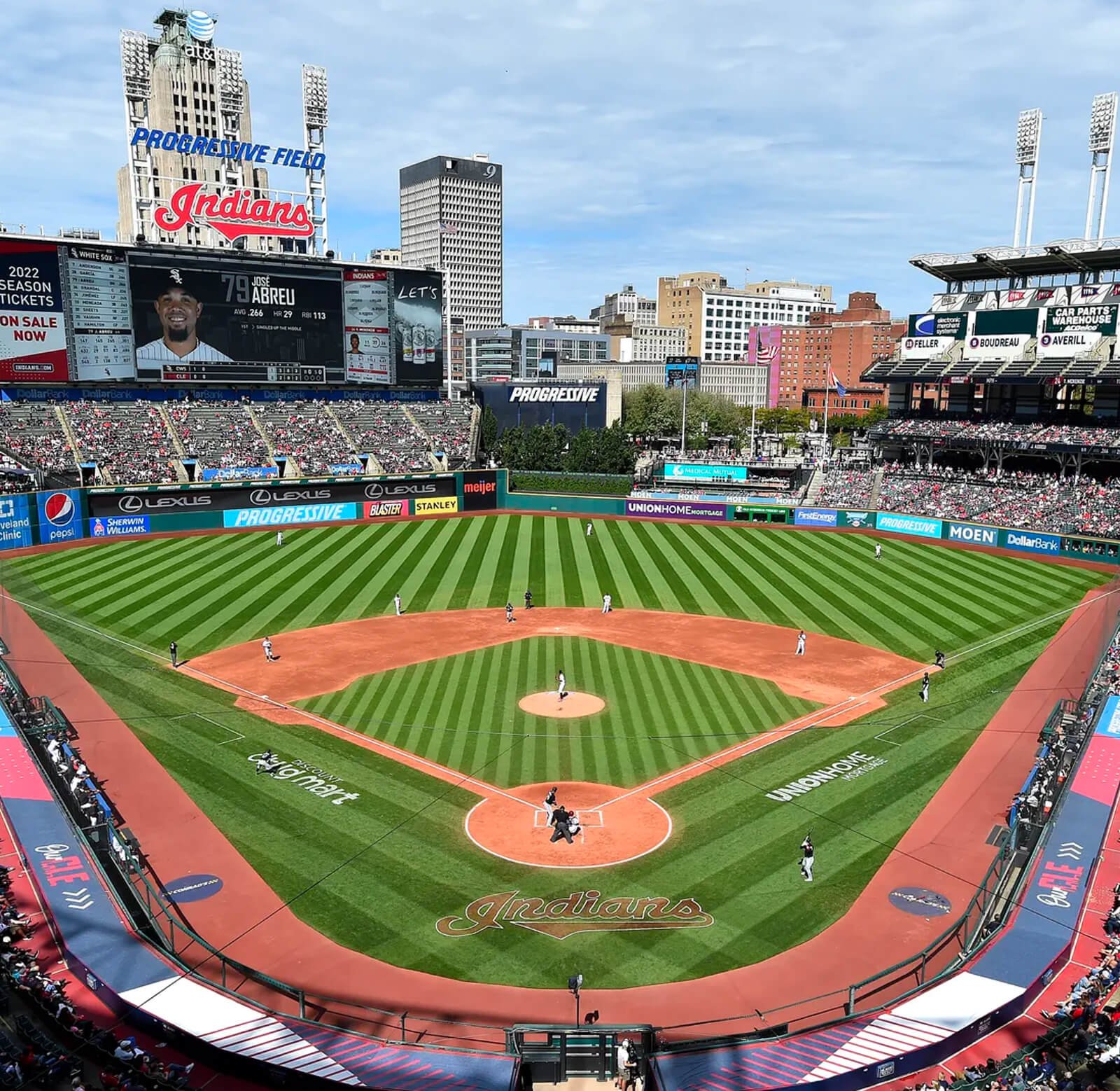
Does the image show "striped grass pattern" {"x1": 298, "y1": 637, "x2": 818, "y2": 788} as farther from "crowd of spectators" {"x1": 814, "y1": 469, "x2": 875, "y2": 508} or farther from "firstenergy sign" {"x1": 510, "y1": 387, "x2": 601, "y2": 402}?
"firstenergy sign" {"x1": 510, "y1": 387, "x2": 601, "y2": 402}

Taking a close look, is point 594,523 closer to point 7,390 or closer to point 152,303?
point 152,303

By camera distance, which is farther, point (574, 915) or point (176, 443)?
point (176, 443)

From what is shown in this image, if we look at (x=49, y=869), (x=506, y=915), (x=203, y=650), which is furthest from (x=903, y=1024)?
(x=203, y=650)

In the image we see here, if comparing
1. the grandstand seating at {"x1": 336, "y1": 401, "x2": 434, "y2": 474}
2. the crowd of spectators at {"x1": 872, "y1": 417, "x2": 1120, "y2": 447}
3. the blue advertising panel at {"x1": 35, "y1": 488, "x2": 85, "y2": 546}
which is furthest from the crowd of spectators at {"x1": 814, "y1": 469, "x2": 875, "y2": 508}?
the blue advertising panel at {"x1": 35, "y1": 488, "x2": 85, "y2": 546}

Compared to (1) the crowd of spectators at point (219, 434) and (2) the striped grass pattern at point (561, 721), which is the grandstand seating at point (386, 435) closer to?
(1) the crowd of spectators at point (219, 434)

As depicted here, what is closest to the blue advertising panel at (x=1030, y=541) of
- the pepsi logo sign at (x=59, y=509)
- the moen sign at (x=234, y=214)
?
the moen sign at (x=234, y=214)

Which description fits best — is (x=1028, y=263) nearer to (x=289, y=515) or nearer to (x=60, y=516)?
(x=289, y=515)

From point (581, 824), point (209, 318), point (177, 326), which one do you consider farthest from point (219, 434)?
point (581, 824)
